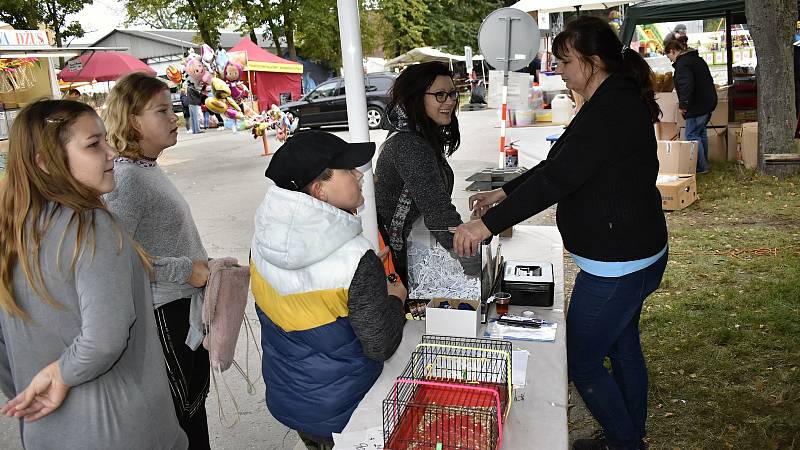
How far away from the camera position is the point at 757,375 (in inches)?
152

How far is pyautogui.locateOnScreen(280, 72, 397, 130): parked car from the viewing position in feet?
61.6

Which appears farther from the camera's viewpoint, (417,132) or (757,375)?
(757,375)

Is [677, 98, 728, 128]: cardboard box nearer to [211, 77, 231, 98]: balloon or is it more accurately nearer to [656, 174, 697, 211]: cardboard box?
[656, 174, 697, 211]: cardboard box

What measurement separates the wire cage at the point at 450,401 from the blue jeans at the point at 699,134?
326 inches

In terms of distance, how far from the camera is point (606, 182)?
2.34 metres

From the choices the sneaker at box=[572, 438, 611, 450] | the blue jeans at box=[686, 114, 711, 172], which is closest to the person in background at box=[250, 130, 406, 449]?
the sneaker at box=[572, 438, 611, 450]

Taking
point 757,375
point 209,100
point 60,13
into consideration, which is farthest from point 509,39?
point 60,13

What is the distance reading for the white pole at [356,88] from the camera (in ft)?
9.96

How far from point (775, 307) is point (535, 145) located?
21.7ft

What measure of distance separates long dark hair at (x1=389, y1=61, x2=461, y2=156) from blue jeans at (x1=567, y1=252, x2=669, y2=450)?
0.86 m

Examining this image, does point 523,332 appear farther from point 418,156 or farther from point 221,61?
point 221,61

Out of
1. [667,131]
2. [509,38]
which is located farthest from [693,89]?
[509,38]

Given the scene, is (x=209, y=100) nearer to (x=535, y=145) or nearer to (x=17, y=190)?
(x=535, y=145)

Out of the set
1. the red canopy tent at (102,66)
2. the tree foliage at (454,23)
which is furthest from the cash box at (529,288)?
the tree foliage at (454,23)
